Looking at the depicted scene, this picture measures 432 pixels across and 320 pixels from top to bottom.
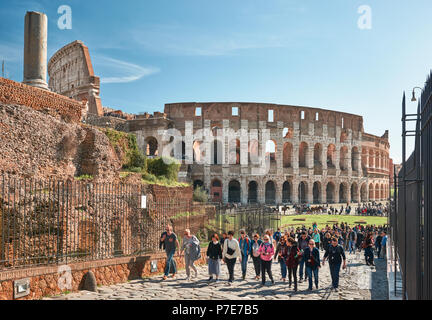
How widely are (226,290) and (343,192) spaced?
1623 inches

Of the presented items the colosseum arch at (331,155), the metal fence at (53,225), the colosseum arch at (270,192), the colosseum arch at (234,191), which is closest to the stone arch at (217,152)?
the colosseum arch at (234,191)

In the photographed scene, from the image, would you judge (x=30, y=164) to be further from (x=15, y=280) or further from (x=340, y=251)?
(x=340, y=251)

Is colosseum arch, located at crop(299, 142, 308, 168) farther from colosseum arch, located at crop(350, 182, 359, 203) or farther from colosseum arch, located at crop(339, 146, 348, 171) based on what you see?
colosseum arch, located at crop(350, 182, 359, 203)

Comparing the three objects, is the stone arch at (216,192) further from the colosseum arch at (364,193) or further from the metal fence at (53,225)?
the metal fence at (53,225)

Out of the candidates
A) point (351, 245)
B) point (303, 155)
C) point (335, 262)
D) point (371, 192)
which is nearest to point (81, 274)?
point (335, 262)

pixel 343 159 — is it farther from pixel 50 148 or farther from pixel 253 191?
pixel 50 148

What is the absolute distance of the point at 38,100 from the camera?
41.4 feet

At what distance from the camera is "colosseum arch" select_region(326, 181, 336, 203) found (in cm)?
4294

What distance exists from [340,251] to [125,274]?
14.5ft

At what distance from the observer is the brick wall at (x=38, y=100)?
11.6 meters

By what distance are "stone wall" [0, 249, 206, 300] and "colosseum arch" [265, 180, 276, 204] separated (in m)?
32.0

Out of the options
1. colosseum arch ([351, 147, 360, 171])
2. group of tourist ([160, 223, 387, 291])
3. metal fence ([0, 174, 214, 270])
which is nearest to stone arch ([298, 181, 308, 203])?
colosseum arch ([351, 147, 360, 171])
